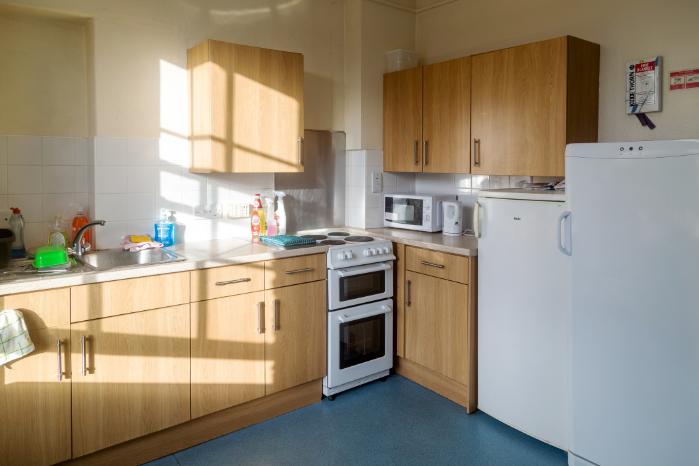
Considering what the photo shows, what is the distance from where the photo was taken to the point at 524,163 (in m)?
2.99

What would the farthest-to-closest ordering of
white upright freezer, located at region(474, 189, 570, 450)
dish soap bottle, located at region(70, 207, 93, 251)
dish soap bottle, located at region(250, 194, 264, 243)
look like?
1. dish soap bottle, located at region(250, 194, 264, 243)
2. dish soap bottle, located at region(70, 207, 93, 251)
3. white upright freezer, located at region(474, 189, 570, 450)

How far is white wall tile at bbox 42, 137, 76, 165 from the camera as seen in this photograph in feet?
9.21

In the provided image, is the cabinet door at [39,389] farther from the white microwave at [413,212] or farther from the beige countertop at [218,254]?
the white microwave at [413,212]

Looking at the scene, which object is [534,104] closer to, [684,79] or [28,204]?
[684,79]

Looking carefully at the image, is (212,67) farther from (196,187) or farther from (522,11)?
(522,11)

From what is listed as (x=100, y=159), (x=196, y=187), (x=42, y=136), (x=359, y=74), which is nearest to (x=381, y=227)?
(x=359, y=74)

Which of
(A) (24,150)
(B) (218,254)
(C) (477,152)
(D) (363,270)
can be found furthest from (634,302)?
(A) (24,150)

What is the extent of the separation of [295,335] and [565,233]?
157 centimetres

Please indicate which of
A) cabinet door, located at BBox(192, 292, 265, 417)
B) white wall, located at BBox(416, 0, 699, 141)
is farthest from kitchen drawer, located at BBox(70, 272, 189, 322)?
white wall, located at BBox(416, 0, 699, 141)

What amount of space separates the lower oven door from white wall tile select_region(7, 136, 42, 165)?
1.84 meters

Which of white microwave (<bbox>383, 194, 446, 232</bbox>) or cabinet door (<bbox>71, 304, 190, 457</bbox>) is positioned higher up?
white microwave (<bbox>383, 194, 446, 232</bbox>)

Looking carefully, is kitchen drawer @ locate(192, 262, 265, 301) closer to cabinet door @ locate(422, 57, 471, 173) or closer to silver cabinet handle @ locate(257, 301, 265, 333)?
silver cabinet handle @ locate(257, 301, 265, 333)

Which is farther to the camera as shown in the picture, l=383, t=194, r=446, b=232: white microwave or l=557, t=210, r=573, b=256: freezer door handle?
l=383, t=194, r=446, b=232: white microwave

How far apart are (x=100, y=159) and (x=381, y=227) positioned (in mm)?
1987
